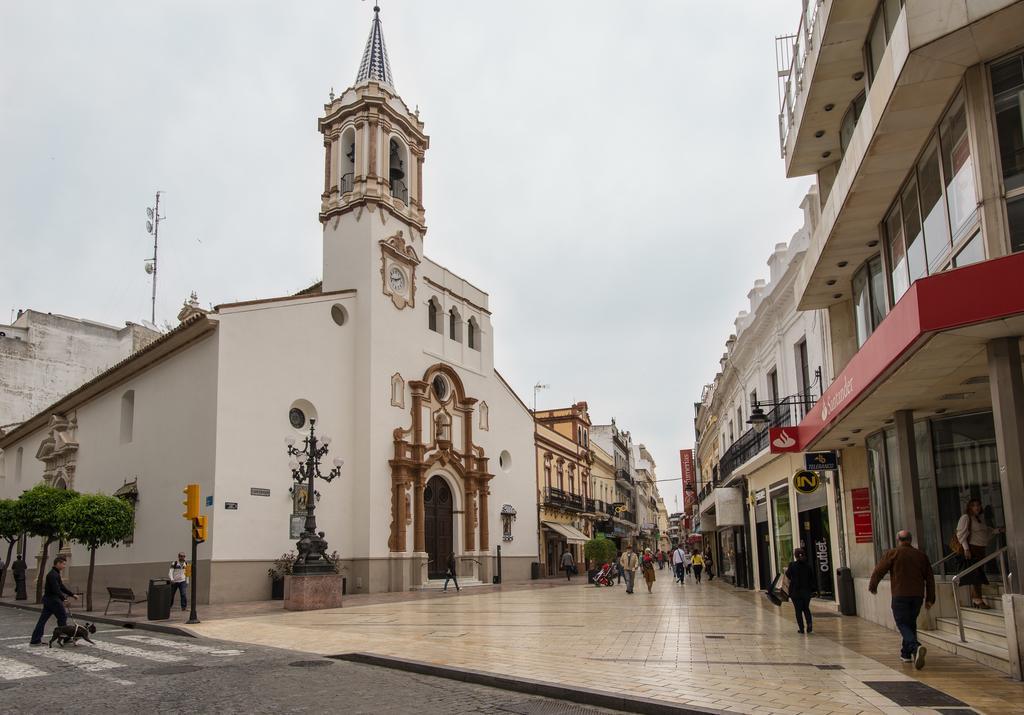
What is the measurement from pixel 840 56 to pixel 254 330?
18.7 meters

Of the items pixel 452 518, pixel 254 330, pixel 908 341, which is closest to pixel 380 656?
pixel 908 341

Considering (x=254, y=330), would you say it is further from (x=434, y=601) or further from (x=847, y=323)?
(x=847, y=323)

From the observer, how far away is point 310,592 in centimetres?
1970

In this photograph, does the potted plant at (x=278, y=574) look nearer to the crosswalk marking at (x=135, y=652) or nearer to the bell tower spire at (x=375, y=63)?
the crosswalk marking at (x=135, y=652)

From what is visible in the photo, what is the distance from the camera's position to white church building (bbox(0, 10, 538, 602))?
2405 cm

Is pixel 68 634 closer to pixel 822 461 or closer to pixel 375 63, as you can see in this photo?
pixel 822 461

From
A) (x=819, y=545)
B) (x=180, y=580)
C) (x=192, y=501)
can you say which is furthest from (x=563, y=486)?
(x=192, y=501)

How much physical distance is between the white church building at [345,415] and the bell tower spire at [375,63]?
124 mm

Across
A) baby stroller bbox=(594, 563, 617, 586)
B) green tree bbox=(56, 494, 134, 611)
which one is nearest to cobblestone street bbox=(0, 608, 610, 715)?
green tree bbox=(56, 494, 134, 611)

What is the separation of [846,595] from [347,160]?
24.4 meters

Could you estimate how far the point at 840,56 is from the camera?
1272 centimetres

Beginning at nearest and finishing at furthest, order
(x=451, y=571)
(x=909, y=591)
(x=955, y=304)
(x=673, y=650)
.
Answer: (x=955, y=304)
(x=909, y=591)
(x=673, y=650)
(x=451, y=571)

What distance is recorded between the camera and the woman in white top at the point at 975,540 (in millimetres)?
10602

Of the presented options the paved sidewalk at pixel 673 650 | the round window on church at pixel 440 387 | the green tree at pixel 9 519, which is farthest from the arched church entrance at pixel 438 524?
the green tree at pixel 9 519
